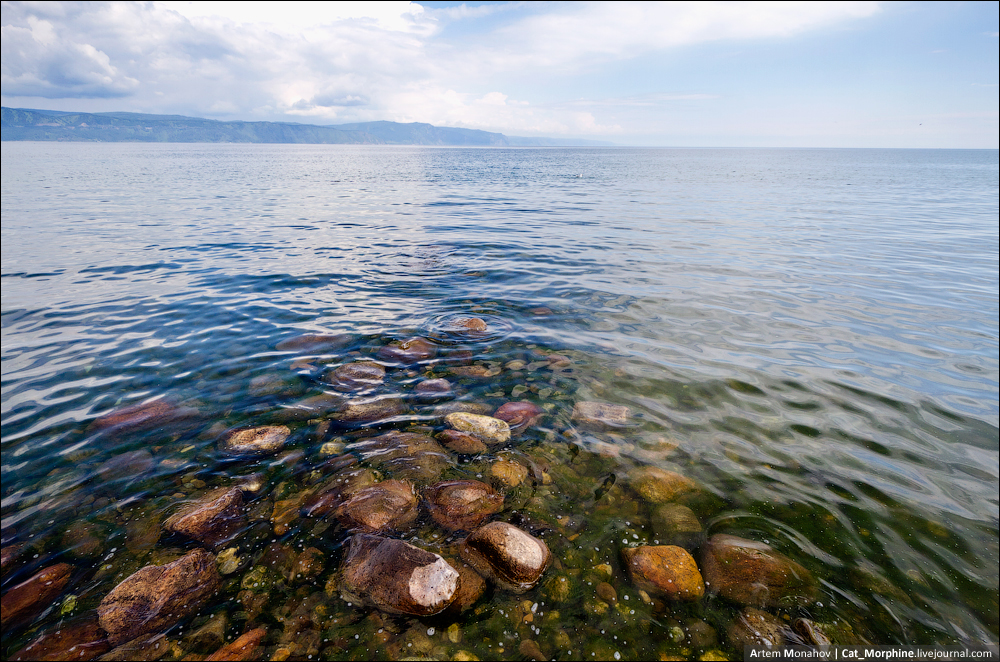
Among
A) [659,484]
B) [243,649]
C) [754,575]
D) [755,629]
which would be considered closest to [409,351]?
[659,484]

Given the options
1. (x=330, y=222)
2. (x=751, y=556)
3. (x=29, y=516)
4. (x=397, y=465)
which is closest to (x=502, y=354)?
(x=397, y=465)

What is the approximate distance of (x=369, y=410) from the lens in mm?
7781

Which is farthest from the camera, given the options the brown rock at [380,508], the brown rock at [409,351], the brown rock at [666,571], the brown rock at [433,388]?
the brown rock at [409,351]

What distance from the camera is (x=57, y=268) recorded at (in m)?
17.0

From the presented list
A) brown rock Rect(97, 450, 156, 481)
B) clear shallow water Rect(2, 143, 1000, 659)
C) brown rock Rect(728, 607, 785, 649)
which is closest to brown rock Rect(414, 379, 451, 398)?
clear shallow water Rect(2, 143, 1000, 659)

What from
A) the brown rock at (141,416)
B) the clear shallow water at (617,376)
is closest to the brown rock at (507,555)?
the clear shallow water at (617,376)

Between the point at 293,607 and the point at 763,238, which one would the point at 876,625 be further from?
the point at 763,238

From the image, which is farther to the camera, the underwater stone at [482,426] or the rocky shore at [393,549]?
the underwater stone at [482,426]

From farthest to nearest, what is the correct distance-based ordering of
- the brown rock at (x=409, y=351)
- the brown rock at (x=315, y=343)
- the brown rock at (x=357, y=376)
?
the brown rock at (x=315, y=343) < the brown rock at (x=409, y=351) < the brown rock at (x=357, y=376)

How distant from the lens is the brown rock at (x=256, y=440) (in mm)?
6711

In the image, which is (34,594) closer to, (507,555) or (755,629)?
(507,555)

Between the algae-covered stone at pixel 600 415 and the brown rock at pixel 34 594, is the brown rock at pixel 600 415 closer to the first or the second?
the algae-covered stone at pixel 600 415

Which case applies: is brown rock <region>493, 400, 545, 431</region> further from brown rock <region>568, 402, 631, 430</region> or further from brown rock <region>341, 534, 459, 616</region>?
brown rock <region>341, 534, 459, 616</region>

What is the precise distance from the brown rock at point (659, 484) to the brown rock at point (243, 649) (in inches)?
187
